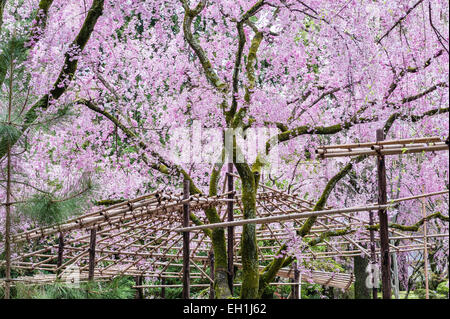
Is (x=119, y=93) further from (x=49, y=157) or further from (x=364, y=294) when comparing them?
(x=364, y=294)

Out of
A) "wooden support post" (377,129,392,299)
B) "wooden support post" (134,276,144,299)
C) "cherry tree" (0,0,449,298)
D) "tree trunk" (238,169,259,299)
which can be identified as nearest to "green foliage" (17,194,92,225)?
"cherry tree" (0,0,449,298)

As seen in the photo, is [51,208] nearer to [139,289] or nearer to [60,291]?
[60,291]

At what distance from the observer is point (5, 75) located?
132 inches

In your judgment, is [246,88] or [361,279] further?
[361,279]

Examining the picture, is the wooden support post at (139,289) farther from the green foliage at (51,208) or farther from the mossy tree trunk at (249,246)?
the green foliage at (51,208)

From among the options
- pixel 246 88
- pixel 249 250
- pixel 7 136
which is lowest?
pixel 249 250

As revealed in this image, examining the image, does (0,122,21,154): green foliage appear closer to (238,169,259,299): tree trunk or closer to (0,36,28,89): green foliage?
(0,36,28,89): green foliage

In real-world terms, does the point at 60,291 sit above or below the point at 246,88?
below

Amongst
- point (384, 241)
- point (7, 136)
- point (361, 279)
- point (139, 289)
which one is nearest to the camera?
point (7, 136)

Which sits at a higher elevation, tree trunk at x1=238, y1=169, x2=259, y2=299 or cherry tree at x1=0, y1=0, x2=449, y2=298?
cherry tree at x1=0, y1=0, x2=449, y2=298

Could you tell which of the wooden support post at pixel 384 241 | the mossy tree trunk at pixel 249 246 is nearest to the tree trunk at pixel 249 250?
the mossy tree trunk at pixel 249 246

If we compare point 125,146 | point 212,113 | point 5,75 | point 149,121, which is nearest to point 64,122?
point 5,75

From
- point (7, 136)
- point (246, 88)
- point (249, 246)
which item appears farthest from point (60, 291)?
point (246, 88)

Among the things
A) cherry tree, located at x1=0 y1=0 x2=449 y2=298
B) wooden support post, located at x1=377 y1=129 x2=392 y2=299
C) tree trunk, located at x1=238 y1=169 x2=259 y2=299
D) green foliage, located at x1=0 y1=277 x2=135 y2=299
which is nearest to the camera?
green foliage, located at x1=0 y1=277 x2=135 y2=299
